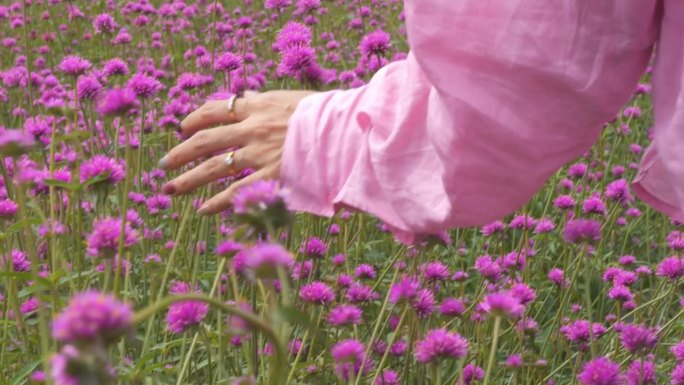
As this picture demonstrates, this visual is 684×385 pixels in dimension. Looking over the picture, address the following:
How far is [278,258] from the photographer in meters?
0.54

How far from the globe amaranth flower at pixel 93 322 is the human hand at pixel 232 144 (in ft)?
1.55

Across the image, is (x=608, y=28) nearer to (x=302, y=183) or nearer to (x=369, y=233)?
(x=302, y=183)

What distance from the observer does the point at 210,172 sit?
36.9 inches

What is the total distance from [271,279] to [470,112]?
0.37 meters

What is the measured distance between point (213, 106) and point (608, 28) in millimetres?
400

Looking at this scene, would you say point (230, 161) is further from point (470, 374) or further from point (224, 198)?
point (470, 374)

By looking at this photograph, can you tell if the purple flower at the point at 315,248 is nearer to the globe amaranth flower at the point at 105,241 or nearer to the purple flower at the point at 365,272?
the purple flower at the point at 365,272

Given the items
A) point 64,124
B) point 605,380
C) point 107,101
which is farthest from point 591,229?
point 64,124

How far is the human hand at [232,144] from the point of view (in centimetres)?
93

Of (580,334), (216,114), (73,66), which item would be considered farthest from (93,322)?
(73,66)

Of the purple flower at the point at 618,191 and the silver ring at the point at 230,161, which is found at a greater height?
the silver ring at the point at 230,161

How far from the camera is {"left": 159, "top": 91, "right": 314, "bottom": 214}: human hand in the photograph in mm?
928

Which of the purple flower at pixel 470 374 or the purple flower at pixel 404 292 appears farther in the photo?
the purple flower at pixel 470 374

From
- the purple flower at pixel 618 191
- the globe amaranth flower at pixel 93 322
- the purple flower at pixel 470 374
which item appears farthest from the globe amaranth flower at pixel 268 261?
the purple flower at pixel 618 191
